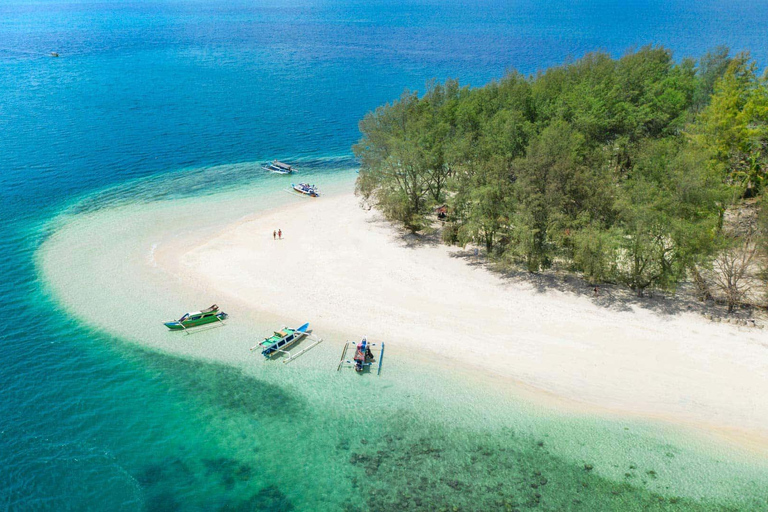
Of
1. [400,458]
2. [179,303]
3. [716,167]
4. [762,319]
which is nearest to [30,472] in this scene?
[179,303]

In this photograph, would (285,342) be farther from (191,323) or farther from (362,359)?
(191,323)

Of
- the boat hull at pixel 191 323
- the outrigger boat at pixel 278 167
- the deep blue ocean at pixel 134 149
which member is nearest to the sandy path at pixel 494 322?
the boat hull at pixel 191 323

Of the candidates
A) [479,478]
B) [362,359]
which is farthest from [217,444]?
[479,478]

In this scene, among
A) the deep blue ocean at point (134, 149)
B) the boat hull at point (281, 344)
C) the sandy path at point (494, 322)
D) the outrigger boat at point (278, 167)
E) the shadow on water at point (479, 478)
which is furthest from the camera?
the outrigger boat at point (278, 167)

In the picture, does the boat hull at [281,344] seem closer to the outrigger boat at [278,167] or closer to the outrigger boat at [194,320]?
the outrigger boat at [194,320]

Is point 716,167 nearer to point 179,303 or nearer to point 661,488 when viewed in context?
point 661,488

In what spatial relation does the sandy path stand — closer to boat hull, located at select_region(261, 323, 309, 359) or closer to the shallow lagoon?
the shallow lagoon

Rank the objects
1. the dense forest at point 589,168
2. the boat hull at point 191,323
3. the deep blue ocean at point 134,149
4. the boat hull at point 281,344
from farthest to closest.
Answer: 1. the boat hull at point 191,323
2. the dense forest at point 589,168
3. the boat hull at point 281,344
4. the deep blue ocean at point 134,149
